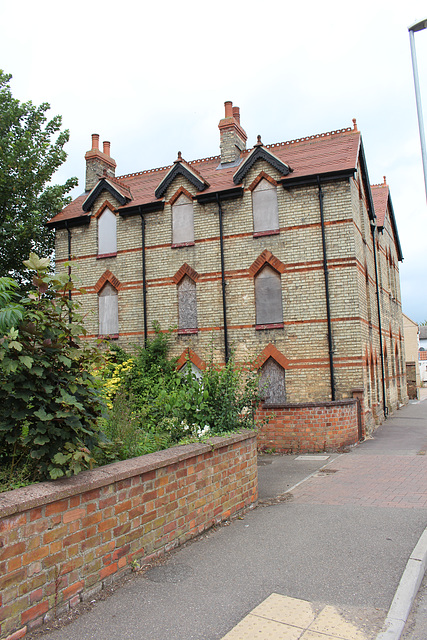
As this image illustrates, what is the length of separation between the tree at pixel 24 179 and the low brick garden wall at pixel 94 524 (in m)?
14.7

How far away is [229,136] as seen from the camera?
19.7 meters

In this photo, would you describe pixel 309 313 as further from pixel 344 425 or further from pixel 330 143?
pixel 330 143

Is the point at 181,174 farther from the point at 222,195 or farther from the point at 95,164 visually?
the point at 95,164

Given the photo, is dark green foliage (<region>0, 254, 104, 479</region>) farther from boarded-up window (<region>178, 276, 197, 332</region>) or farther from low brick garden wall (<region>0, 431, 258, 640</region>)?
boarded-up window (<region>178, 276, 197, 332</region>)

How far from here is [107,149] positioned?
2253cm

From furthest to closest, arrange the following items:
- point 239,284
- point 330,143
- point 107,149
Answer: point 107,149
point 330,143
point 239,284

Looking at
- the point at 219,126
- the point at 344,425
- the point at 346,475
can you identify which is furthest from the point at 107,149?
the point at 346,475

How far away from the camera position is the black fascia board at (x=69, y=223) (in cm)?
1964

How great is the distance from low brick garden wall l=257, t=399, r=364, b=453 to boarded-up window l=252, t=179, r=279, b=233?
6199mm

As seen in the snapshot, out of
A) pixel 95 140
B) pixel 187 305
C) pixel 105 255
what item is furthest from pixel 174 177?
pixel 95 140

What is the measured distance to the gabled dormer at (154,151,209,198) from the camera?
1789 centimetres

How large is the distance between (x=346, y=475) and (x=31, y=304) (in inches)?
307

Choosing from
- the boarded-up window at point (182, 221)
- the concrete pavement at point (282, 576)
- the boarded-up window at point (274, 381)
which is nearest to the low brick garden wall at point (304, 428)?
the boarded-up window at point (274, 381)

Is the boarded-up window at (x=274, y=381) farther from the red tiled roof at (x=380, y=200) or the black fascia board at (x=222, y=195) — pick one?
the red tiled roof at (x=380, y=200)
